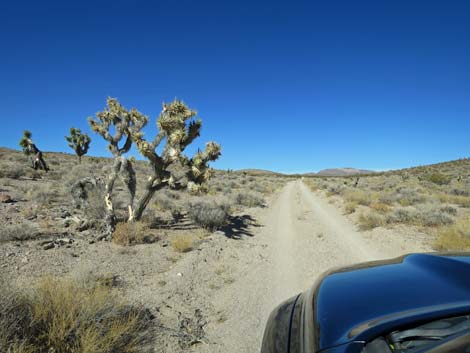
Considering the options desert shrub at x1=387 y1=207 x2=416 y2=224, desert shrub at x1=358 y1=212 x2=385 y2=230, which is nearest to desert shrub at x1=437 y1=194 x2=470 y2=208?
desert shrub at x1=387 y1=207 x2=416 y2=224

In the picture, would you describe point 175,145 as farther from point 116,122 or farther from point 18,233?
point 18,233

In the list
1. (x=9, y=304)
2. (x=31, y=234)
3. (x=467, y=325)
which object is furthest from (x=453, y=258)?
(x=31, y=234)

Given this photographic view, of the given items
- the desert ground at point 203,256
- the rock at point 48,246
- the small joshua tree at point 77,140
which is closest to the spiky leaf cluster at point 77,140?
the small joshua tree at point 77,140

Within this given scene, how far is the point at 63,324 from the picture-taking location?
2.93 metres

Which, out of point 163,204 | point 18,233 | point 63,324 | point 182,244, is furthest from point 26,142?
point 63,324

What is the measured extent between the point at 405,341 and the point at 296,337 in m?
0.68

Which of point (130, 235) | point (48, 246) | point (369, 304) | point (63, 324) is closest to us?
point (369, 304)

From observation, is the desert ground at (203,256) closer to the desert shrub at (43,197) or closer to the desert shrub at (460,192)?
the desert shrub at (43,197)

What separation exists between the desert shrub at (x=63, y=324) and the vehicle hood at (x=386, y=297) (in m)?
2.57

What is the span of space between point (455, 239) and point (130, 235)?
932 cm

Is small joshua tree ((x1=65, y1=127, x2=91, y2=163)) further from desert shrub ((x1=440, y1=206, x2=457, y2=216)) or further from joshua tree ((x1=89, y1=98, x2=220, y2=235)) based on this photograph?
desert shrub ((x1=440, y1=206, x2=457, y2=216))

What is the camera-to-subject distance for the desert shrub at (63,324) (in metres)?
2.74

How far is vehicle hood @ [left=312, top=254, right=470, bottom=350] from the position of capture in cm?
156

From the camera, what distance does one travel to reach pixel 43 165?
23.4 metres
